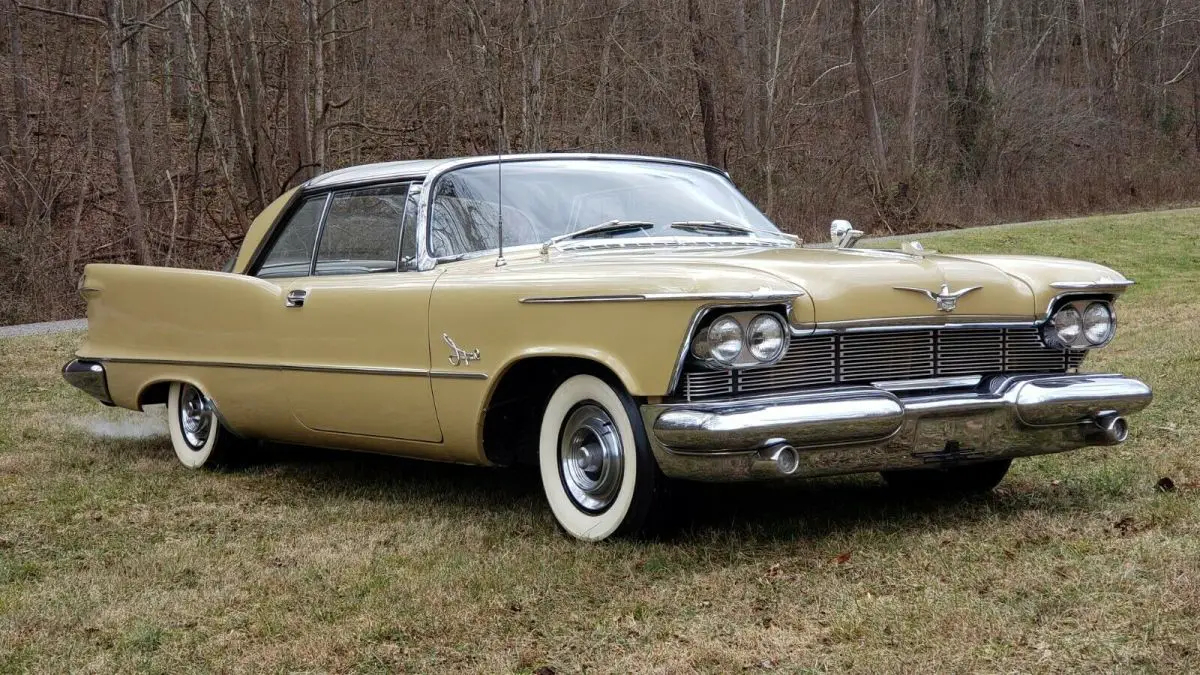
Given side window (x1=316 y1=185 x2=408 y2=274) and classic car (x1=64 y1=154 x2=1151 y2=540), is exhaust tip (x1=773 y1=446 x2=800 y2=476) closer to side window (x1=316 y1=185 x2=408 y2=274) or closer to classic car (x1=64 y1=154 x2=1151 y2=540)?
classic car (x1=64 y1=154 x2=1151 y2=540)

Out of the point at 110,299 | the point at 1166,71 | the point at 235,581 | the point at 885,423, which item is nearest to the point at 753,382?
the point at 885,423

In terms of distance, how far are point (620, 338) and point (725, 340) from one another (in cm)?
35

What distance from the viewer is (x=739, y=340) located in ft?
13.5

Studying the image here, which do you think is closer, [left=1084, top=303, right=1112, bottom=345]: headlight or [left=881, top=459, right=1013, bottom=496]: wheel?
[left=1084, top=303, right=1112, bottom=345]: headlight

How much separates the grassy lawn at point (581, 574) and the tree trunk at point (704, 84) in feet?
71.0

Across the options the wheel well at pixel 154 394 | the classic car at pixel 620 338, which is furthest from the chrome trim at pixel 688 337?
the wheel well at pixel 154 394

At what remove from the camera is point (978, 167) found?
2948 centimetres

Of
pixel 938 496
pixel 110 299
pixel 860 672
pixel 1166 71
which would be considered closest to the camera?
pixel 860 672

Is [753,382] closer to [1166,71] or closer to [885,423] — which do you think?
[885,423]

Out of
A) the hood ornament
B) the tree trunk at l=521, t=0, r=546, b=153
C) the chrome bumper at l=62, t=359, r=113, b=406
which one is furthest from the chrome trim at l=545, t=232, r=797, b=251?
the tree trunk at l=521, t=0, r=546, b=153

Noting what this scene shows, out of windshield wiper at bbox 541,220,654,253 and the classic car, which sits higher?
windshield wiper at bbox 541,220,654,253

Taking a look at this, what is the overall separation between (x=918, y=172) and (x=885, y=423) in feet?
72.8

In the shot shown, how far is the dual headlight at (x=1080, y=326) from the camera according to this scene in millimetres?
4785

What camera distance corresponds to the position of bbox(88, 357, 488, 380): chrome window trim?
491 centimetres
